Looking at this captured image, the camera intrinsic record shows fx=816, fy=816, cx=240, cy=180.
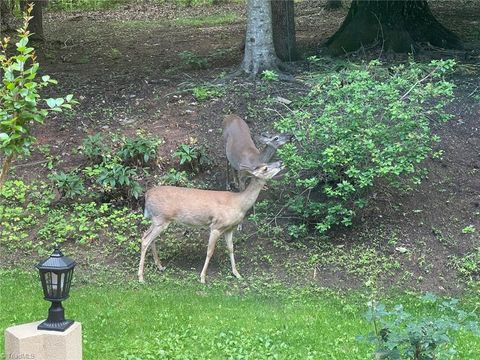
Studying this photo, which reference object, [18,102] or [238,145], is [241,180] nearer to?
[238,145]

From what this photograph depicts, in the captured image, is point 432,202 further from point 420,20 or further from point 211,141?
point 420,20

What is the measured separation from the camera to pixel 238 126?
396 inches

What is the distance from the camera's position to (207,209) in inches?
327

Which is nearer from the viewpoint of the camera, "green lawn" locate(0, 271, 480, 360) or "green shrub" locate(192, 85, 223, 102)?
"green lawn" locate(0, 271, 480, 360)

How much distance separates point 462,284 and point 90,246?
402 centimetres

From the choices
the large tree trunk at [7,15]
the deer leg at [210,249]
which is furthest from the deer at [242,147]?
the large tree trunk at [7,15]

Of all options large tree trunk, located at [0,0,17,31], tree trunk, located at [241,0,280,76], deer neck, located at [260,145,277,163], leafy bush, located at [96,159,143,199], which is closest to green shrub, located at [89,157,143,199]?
leafy bush, located at [96,159,143,199]

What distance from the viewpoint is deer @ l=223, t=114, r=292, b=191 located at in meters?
9.16

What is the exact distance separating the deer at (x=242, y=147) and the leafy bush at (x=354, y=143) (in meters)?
0.15

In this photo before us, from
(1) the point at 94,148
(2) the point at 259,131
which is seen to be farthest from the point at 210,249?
(2) the point at 259,131

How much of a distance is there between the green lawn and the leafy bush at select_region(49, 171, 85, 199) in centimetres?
171

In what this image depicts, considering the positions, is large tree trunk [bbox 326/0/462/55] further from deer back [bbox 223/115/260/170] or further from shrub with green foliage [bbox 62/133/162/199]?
shrub with green foliage [bbox 62/133/162/199]

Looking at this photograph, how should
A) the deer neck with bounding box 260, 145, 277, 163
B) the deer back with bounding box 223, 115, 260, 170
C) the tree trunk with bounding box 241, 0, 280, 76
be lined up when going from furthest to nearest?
the tree trunk with bounding box 241, 0, 280, 76, the deer back with bounding box 223, 115, 260, 170, the deer neck with bounding box 260, 145, 277, 163

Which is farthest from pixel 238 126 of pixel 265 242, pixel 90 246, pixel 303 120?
pixel 90 246
